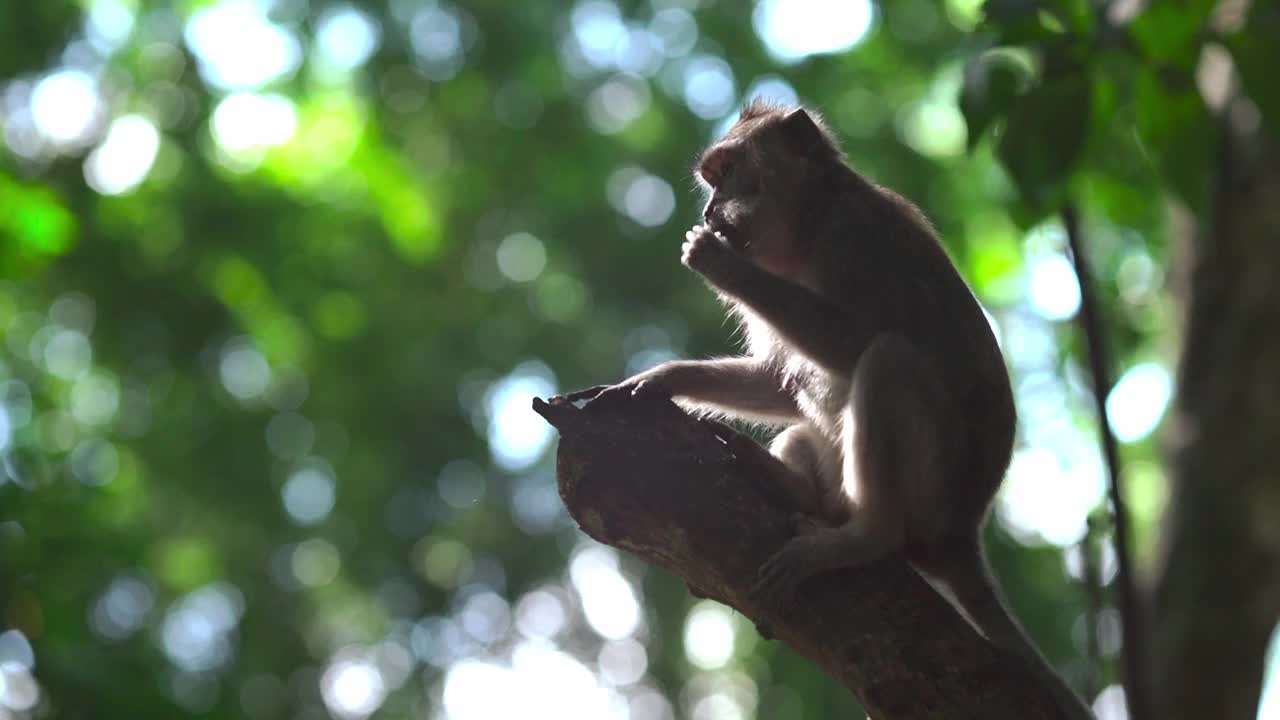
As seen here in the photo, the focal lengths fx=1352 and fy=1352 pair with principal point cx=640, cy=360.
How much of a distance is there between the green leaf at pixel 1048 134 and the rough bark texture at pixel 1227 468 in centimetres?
281

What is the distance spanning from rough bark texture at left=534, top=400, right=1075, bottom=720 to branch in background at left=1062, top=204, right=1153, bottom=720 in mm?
591

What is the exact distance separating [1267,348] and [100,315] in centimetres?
1002

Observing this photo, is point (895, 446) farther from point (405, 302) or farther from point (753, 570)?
point (405, 302)

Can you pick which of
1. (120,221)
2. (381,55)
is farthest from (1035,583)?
(120,221)

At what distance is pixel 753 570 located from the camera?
3.71m

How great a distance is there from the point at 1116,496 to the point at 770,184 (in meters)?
2.73

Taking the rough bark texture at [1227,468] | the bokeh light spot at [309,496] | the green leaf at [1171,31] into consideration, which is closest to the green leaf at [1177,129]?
the green leaf at [1171,31]

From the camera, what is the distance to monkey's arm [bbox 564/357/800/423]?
16.1 feet

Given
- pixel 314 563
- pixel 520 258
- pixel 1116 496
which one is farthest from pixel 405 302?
pixel 1116 496

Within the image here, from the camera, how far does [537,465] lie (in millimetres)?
15008

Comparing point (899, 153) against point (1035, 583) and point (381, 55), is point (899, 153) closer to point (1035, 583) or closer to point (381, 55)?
point (1035, 583)

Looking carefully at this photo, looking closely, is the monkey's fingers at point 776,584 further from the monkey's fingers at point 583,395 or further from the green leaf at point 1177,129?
the green leaf at point 1177,129

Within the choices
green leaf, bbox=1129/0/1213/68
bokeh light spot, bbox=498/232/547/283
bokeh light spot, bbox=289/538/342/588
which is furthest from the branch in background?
bokeh light spot, bbox=289/538/342/588

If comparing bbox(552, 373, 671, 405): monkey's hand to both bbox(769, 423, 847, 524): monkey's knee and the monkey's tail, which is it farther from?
the monkey's tail
